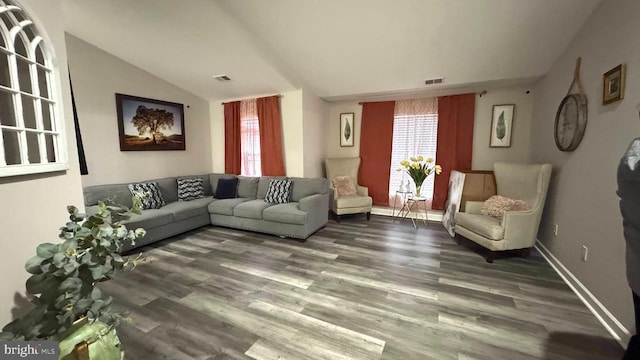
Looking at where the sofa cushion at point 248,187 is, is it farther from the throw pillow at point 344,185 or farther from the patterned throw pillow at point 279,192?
the throw pillow at point 344,185

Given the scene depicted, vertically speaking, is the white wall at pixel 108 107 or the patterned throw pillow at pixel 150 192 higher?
the white wall at pixel 108 107

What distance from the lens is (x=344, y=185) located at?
4.25 meters

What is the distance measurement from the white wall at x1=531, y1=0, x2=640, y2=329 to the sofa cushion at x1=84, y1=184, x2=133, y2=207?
4.75 m

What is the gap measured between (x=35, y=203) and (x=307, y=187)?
287 centimetres

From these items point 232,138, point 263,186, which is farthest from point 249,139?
point 263,186

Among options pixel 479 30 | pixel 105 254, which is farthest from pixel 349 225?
pixel 105 254

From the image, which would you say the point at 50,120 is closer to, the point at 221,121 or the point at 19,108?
the point at 19,108

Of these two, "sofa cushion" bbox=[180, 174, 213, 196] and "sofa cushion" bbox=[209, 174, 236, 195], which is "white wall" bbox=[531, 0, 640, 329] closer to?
"sofa cushion" bbox=[209, 174, 236, 195]

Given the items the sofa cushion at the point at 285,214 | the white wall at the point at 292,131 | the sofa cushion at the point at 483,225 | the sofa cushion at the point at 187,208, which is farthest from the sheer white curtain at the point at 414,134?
the sofa cushion at the point at 187,208

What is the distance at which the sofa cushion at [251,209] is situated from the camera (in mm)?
3416

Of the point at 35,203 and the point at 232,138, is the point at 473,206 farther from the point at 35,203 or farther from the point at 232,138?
the point at 232,138

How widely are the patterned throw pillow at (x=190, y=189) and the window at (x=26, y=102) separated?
2763mm

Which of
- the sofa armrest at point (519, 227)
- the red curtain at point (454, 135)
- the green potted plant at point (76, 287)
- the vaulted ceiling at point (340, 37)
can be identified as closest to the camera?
the green potted plant at point (76, 287)

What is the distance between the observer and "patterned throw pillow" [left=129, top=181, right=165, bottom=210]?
3282 millimetres
